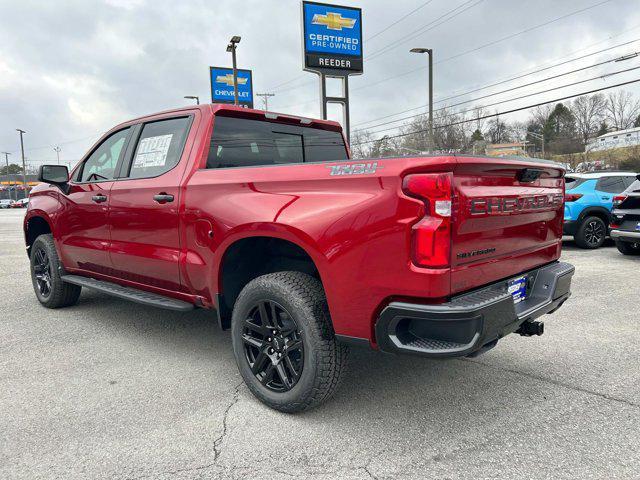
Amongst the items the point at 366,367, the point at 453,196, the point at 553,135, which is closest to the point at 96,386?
the point at 366,367

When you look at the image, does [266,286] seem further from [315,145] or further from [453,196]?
[315,145]

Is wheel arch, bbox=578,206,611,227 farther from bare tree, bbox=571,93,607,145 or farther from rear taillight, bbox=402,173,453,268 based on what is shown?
bare tree, bbox=571,93,607,145

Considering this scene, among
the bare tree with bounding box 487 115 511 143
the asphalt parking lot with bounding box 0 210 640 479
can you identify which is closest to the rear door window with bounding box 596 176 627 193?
the asphalt parking lot with bounding box 0 210 640 479

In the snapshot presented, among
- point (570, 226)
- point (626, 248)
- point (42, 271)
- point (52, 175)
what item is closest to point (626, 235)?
point (626, 248)

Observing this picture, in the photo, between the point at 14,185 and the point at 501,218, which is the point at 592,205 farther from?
the point at 14,185

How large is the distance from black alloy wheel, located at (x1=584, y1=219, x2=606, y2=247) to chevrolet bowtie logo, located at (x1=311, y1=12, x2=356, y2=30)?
10.8m

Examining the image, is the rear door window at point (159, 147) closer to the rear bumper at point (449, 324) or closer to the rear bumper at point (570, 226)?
the rear bumper at point (449, 324)

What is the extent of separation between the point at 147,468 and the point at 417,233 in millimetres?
1786

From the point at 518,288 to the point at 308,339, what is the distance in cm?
132

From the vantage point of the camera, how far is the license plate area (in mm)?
2783

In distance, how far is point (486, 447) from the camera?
252cm

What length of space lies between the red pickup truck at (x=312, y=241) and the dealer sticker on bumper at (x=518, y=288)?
0.05 ft

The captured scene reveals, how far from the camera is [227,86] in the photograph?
2759 cm

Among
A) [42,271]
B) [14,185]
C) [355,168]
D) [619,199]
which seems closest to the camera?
[355,168]
